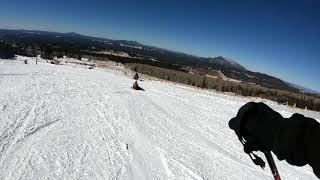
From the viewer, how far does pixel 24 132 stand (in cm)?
1152

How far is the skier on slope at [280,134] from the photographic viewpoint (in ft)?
2.91

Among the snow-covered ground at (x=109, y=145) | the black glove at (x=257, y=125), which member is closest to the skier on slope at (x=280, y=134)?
the black glove at (x=257, y=125)

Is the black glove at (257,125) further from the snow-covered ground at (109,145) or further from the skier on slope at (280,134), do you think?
the snow-covered ground at (109,145)

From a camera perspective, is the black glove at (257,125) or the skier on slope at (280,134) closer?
the skier on slope at (280,134)

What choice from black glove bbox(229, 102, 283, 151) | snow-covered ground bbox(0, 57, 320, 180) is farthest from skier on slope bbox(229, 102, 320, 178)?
A: snow-covered ground bbox(0, 57, 320, 180)

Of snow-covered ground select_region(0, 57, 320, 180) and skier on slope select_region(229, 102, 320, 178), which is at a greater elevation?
skier on slope select_region(229, 102, 320, 178)

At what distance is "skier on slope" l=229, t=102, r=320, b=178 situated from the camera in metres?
0.89

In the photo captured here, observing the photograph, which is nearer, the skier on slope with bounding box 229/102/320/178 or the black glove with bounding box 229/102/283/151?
the skier on slope with bounding box 229/102/320/178

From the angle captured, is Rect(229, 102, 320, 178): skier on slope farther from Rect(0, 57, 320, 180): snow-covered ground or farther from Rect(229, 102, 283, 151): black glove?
Rect(0, 57, 320, 180): snow-covered ground

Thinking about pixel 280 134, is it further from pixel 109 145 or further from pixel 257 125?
pixel 109 145

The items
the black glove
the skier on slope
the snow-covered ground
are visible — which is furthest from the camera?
the snow-covered ground

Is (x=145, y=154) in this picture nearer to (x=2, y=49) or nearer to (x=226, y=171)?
(x=226, y=171)

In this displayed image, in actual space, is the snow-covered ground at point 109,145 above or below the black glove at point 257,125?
below

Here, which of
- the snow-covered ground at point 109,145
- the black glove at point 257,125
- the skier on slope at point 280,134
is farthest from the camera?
the snow-covered ground at point 109,145
